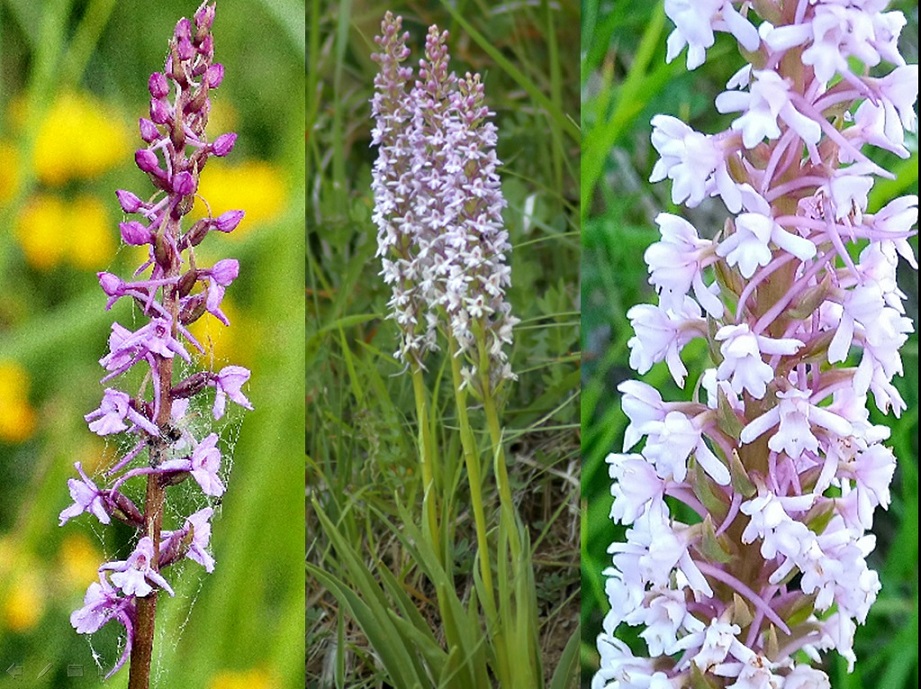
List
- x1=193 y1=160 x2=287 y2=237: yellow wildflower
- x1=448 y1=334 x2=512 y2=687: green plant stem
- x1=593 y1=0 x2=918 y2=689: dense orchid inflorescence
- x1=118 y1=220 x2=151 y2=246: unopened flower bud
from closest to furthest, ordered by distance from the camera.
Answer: x1=593 y1=0 x2=918 y2=689: dense orchid inflorescence → x1=118 y1=220 x2=151 y2=246: unopened flower bud → x1=193 y1=160 x2=287 y2=237: yellow wildflower → x1=448 y1=334 x2=512 y2=687: green plant stem

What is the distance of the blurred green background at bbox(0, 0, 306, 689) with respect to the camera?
1.44 m

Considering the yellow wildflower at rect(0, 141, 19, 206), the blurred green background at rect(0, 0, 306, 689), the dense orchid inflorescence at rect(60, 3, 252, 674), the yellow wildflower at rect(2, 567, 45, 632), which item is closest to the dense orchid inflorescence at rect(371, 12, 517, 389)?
the blurred green background at rect(0, 0, 306, 689)

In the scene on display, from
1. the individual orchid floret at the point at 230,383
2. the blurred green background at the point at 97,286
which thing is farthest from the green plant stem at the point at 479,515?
the individual orchid floret at the point at 230,383

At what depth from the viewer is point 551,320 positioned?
1633mm

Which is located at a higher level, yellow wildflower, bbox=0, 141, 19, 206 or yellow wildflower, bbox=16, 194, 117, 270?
yellow wildflower, bbox=0, 141, 19, 206

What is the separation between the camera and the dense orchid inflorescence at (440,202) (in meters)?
1.59

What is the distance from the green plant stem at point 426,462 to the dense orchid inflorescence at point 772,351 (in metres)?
0.57

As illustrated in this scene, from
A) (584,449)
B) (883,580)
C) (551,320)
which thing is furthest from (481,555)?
(883,580)

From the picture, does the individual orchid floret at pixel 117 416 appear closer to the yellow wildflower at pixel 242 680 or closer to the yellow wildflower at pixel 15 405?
the yellow wildflower at pixel 15 405

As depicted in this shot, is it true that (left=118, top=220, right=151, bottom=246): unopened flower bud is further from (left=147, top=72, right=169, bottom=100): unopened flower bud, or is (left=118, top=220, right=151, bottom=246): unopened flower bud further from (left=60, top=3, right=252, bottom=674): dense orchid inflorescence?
(left=147, top=72, right=169, bottom=100): unopened flower bud

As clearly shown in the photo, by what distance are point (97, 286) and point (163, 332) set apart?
0.26 meters

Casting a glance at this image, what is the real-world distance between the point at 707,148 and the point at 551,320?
665 mm

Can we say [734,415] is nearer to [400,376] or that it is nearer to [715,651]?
[715,651]

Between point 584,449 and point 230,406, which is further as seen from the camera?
point 584,449
